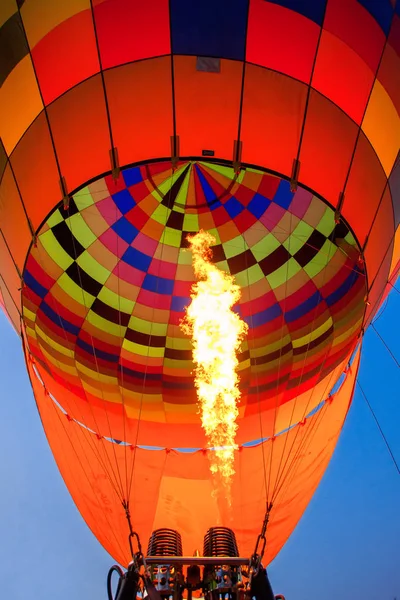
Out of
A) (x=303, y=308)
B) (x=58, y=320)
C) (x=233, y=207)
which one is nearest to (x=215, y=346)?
(x=303, y=308)

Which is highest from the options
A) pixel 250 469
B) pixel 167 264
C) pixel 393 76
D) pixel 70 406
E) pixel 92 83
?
pixel 167 264

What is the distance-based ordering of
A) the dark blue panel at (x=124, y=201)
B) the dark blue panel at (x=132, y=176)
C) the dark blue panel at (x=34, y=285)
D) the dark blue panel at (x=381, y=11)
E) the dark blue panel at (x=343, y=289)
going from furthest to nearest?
the dark blue panel at (x=124, y=201), the dark blue panel at (x=132, y=176), the dark blue panel at (x=343, y=289), the dark blue panel at (x=34, y=285), the dark blue panel at (x=381, y=11)

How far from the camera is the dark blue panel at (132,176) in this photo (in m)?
4.81

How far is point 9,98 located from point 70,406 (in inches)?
112

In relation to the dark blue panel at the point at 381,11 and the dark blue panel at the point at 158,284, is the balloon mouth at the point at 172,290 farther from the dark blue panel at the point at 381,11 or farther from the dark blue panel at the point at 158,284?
the dark blue panel at the point at 381,11

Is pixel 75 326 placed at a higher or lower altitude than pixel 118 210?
lower

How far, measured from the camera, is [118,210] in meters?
4.95

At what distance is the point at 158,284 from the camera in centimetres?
518

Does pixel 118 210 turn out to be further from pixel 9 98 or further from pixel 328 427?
pixel 328 427

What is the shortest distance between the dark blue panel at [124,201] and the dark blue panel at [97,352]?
125cm

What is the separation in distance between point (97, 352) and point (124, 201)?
140cm

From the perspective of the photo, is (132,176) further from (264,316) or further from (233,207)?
(264,316)

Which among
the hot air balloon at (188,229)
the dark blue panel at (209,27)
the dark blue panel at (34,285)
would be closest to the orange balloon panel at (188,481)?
the hot air balloon at (188,229)

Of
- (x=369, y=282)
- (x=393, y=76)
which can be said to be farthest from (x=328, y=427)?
(x=393, y=76)
